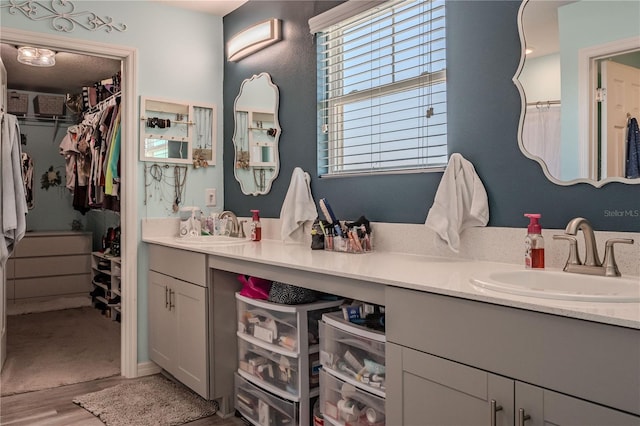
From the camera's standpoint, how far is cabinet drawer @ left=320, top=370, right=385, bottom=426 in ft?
5.79

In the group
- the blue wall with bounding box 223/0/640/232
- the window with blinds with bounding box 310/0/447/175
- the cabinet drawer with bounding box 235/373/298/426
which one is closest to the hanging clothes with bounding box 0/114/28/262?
the cabinet drawer with bounding box 235/373/298/426

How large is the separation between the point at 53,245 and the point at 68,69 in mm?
1975

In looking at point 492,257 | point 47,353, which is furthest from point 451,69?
point 47,353

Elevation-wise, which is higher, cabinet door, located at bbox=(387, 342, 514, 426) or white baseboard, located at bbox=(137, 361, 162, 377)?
cabinet door, located at bbox=(387, 342, 514, 426)

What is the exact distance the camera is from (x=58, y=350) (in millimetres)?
3725

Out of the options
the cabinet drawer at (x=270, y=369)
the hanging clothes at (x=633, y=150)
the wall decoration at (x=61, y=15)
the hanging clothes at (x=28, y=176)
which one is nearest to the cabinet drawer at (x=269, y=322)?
the cabinet drawer at (x=270, y=369)

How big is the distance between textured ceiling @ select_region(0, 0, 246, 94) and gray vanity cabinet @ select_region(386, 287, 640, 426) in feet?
8.91

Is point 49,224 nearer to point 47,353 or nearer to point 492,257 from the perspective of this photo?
point 47,353

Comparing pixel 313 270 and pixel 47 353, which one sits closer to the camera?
pixel 313 270

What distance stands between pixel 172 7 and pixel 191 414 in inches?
103

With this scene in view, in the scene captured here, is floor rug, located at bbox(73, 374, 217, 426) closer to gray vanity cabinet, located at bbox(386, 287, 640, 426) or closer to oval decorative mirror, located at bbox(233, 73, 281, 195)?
oval decorative mirror, located at bbox(233, 73, 281, 195)

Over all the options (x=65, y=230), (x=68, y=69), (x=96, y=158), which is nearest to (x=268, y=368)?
(x=96, y=158)

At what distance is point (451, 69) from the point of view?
210 cm

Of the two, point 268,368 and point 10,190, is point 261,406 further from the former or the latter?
point 10,190
